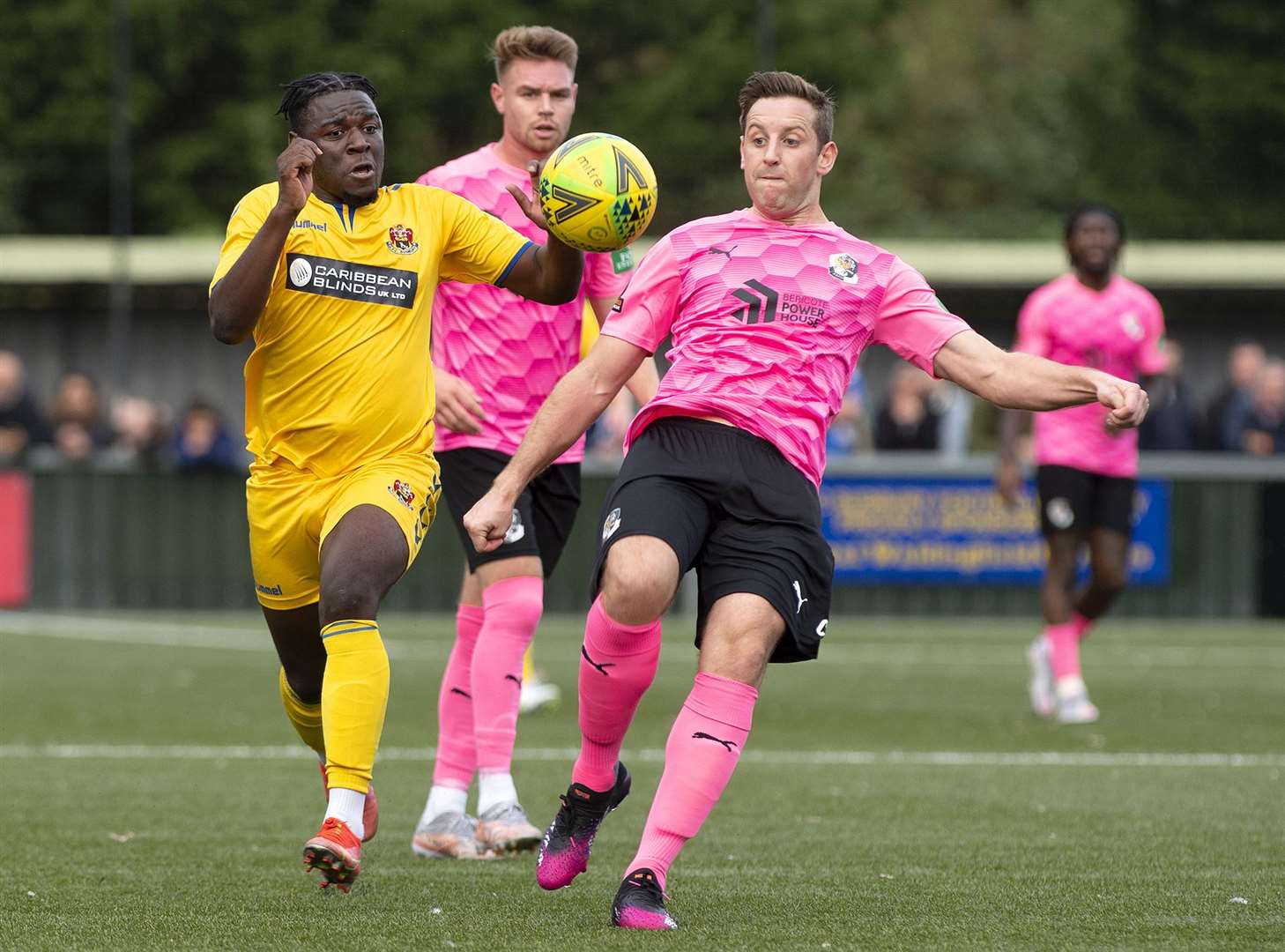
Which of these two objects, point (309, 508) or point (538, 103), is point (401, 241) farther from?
point (538, 103)

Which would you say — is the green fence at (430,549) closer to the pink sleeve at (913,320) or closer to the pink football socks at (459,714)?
the pink football socks at (459,714)

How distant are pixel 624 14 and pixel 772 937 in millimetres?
34283

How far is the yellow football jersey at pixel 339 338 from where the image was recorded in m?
6.33

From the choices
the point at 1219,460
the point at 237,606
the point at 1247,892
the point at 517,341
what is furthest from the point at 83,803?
the point at 1219,460

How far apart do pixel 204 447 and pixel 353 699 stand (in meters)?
13.7

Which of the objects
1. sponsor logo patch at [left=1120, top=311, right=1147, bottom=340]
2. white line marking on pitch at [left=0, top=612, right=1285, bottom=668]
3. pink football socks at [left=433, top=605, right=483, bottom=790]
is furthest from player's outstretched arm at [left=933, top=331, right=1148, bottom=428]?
white line marking on pitch at [left=0, top=612, right=1285, bottom=668]

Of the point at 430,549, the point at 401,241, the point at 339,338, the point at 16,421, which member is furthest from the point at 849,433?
the point at 339,338

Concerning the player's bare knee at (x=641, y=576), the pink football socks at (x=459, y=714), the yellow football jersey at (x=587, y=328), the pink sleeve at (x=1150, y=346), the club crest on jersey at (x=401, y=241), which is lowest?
the pink football socks at (x=459, y=714)

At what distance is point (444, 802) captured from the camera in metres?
7.29

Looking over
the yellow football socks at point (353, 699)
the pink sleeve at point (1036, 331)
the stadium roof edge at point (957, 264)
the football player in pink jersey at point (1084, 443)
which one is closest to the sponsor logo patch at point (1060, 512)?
the football player in pink jersey at point (1084, 443)

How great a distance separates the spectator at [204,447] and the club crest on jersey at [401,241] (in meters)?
13.1

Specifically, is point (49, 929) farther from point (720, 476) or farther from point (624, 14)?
point (624, 14)

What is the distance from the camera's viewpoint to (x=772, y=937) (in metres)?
5.47

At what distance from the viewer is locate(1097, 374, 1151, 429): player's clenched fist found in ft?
18.2
